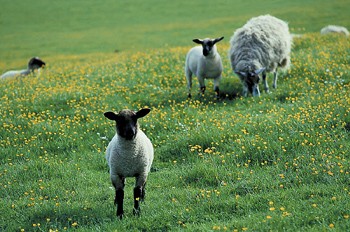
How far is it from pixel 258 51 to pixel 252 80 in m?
1.20

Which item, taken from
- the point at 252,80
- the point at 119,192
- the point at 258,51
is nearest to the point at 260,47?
the point at 258,51

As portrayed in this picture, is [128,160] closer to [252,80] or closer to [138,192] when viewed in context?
[138,192]

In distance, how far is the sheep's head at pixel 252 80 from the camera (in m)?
14.8

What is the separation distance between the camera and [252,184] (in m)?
8.16

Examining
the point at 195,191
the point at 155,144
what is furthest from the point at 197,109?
the point at 195,191

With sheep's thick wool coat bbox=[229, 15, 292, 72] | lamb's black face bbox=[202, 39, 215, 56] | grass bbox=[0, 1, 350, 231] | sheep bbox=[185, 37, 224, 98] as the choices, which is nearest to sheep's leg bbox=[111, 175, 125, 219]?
grass bbox=[0, 1, 350, 231]

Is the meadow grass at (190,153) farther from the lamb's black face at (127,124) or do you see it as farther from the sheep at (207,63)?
the lamb's black face at (127,124)

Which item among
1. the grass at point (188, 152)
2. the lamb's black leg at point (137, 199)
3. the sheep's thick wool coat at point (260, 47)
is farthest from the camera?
the sheep's thick wool coat at point (260, 47)

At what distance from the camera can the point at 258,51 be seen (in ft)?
50.8

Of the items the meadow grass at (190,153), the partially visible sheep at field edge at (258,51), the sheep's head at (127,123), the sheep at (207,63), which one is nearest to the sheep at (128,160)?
the sheep's head at (127,123)

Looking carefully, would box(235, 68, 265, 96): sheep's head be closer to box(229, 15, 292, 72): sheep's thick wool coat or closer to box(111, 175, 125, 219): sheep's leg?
box(229, 15, 292, 72): sheep's thick wool coat

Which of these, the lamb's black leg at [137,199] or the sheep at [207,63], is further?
the sheep at [207,63]

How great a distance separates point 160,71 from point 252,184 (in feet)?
34.1

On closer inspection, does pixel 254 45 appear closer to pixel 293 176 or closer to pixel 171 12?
pixel 293 176
